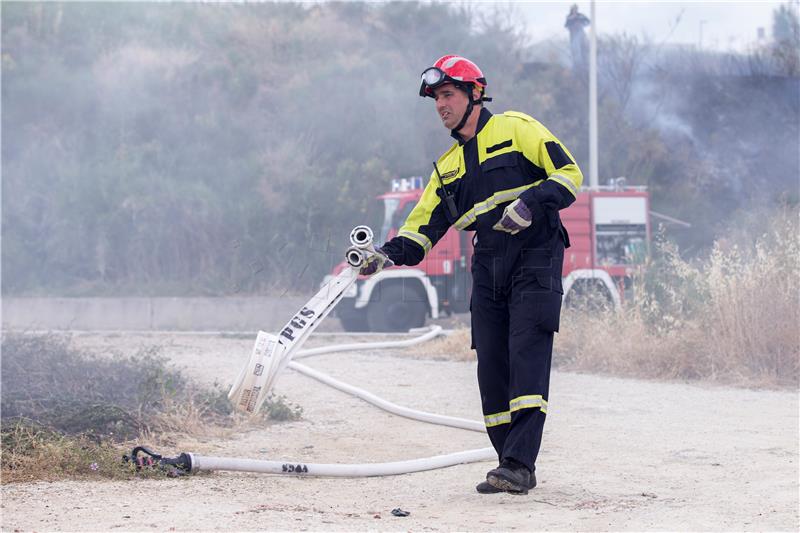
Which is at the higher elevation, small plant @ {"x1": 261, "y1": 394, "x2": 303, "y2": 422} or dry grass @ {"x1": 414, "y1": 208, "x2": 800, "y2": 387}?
dry grass @ {"x1": 414, "y1": 208, "x2": 800, "y2": 387}

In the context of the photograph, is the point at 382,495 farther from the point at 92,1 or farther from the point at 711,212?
the point at 92,1

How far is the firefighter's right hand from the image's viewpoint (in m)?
4.76

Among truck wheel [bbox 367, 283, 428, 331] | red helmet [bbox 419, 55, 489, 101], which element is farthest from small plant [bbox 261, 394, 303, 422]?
truck wheel [bbox 367, 283, 428, 331]

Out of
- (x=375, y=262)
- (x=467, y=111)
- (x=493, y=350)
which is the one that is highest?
(x=467, y=111)

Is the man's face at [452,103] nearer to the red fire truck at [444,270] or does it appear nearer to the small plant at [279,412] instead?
the small plant at [279,412]

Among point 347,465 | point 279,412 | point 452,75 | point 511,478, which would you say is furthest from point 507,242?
point 279,412

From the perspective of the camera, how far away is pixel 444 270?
14.9m

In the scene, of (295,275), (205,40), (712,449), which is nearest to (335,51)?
(205,40)

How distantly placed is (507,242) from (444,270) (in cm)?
1034

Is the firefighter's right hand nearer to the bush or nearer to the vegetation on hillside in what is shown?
the bush

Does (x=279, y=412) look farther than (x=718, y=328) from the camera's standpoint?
No

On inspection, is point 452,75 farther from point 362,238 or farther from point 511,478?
point 511,478

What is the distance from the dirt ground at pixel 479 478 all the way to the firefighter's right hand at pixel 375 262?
97cm

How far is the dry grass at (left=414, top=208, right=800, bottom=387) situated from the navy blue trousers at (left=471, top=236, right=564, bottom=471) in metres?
4.25
